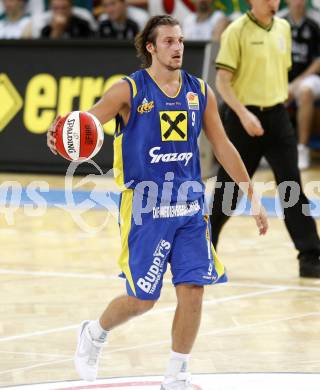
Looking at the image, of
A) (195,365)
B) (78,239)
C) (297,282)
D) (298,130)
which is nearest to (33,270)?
(78,239)

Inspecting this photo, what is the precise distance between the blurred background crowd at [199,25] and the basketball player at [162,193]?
884 cm

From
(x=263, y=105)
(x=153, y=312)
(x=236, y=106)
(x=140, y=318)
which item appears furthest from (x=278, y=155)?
(x=140, y=318)

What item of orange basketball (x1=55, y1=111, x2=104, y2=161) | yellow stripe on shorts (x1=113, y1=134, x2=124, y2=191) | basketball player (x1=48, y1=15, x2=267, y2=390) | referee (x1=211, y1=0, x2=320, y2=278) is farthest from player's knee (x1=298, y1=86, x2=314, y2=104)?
orange basketball (x1=55, y1=111, x2=104, y2=161)

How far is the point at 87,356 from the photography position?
606 centimetres

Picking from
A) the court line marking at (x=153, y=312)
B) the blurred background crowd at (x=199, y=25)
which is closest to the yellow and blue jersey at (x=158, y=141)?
the court line marking at (x=153, y=312)

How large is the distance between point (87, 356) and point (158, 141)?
1240mm

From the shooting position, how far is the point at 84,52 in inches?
569

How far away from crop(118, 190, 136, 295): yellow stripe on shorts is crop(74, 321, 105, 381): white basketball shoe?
46 centimetres

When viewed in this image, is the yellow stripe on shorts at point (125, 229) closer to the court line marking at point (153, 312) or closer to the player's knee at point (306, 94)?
the court line marking at point (153, 312)

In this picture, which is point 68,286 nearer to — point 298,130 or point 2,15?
point 298,130

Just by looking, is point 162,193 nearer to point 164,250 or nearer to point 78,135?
point 164,250

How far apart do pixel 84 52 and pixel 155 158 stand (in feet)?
28.7

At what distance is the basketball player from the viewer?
578 centimetres

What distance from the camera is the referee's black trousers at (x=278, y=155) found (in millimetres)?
8773
